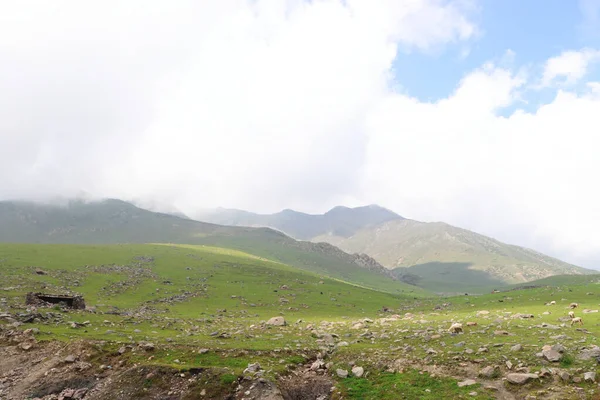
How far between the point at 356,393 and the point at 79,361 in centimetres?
1599

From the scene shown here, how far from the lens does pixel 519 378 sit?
1661 centimetres

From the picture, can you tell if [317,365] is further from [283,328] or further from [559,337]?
[559,337]

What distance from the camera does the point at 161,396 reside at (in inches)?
727

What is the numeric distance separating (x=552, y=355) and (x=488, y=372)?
10.8 feet

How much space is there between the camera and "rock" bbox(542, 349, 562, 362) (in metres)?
17.8

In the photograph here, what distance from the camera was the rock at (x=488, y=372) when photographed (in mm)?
17500

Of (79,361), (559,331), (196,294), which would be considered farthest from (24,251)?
(559,331)

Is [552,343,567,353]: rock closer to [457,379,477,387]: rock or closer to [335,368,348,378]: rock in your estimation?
[457,379,477,387]: rock

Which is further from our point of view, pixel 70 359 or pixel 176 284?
pixel 176 284

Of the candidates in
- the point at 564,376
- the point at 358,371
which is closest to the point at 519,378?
the point at 564,376

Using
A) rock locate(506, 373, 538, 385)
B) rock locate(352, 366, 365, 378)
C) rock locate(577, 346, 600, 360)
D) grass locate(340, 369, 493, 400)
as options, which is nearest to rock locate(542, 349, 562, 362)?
rock locate(577, 346, 600, 360)

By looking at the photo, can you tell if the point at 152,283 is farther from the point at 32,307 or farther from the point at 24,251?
the point at 24,251

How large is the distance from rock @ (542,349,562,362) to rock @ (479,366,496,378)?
8.70ft

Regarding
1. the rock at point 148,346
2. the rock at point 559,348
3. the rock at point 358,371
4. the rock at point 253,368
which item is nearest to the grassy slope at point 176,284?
the rock at point 148,346
